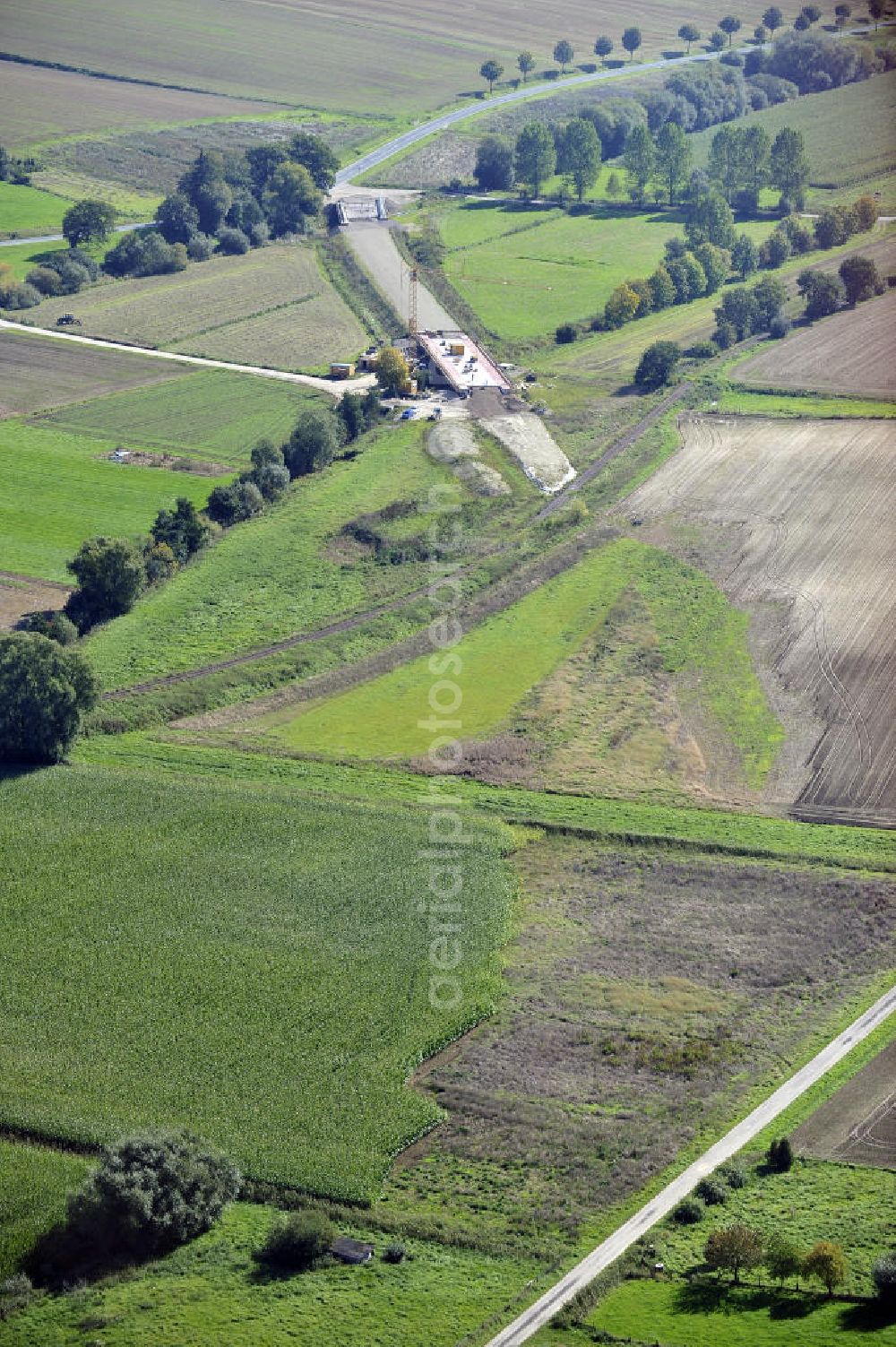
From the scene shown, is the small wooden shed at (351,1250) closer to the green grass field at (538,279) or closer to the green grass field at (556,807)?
the green grass field at (556,807)

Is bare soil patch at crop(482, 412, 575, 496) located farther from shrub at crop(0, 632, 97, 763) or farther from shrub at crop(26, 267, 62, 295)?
shrub at crop(26, 267, 62, 295)

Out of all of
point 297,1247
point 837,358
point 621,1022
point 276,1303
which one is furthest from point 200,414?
point 276,1303

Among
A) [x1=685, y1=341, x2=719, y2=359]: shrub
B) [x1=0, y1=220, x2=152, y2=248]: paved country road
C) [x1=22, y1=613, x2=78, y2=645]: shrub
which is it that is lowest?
[x1=22, y1=613, x2=78, y2=645]: shrub

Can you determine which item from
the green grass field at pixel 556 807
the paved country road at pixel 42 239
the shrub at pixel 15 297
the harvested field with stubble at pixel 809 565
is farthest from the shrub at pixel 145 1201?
the paved country road at pixel 42 239

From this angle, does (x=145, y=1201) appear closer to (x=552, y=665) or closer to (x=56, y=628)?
(x=56, y=628)

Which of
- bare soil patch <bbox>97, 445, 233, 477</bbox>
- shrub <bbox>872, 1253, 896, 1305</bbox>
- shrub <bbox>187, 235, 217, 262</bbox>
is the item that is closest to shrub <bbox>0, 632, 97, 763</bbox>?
bare soil patch <bbox>97, 445, 233, 477</bbox>
